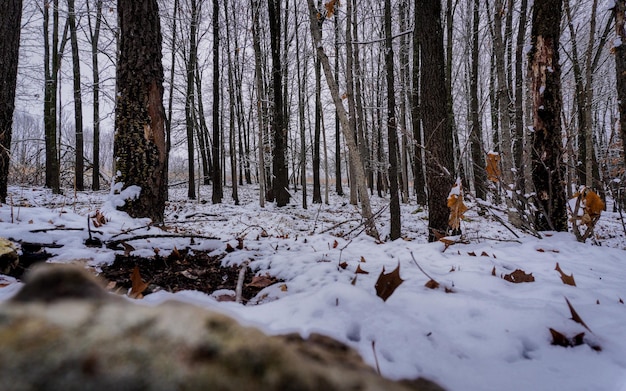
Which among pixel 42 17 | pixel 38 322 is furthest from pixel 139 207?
pixel 42 17

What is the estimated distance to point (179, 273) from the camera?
1814mm

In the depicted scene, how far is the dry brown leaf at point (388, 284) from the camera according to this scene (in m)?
1.25

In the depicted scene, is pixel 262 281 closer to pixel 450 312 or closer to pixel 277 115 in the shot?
pixel 450 312

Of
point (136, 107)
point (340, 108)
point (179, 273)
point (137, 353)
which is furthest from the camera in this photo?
point (340, 108)

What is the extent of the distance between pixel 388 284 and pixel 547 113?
3447 mm

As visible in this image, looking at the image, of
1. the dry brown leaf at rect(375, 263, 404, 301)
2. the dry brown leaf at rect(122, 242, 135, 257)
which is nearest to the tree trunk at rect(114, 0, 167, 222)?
the dry brown leaf at rect(122, 242, 135, 257)

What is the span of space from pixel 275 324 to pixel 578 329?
3.28 feet

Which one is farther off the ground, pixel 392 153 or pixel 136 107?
pixel 136 107

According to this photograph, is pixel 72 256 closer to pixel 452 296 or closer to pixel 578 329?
pixel 452 296

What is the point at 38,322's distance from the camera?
289 millimetres

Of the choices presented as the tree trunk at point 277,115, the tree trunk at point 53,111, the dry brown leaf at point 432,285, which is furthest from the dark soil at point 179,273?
the tree trunk at point 53,111

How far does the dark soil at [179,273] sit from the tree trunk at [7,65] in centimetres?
330

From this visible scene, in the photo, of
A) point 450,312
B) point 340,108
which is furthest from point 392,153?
point 450,312

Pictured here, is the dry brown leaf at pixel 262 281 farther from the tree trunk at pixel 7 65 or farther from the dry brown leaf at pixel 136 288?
the tree trunk at pixel 7 65
